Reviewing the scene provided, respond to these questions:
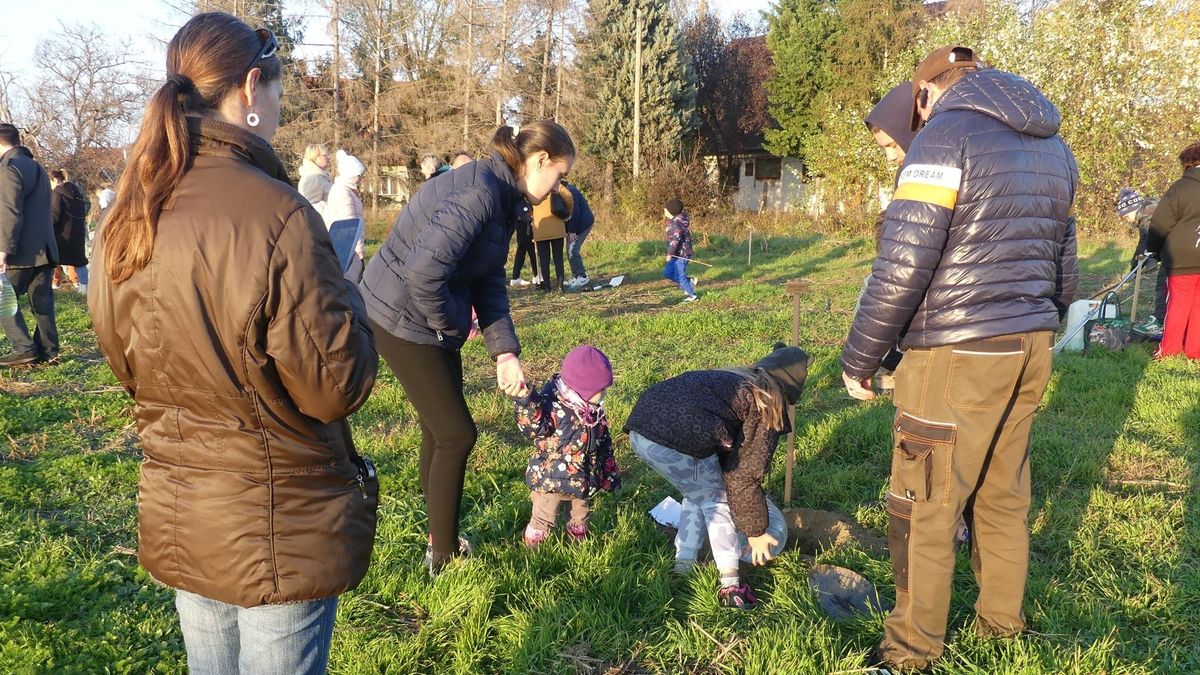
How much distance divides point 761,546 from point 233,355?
2506 millimetres

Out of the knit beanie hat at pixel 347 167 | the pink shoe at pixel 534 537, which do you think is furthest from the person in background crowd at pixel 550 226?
the pink shoe at pixel 534 537

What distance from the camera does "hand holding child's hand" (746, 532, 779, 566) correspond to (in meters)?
3.40

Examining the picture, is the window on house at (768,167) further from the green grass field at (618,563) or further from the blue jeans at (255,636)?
the blue jeans at (255,636)

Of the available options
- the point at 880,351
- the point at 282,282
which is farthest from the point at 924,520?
the point at 282,282

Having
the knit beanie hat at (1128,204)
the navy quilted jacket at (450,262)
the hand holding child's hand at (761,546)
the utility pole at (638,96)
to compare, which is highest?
the utility pole at (638,96)

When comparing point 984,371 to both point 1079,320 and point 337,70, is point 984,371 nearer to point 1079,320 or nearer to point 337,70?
point 1079,320

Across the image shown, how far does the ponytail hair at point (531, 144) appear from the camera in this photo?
10.5 ft

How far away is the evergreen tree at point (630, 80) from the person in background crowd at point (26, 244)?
65.4 feet

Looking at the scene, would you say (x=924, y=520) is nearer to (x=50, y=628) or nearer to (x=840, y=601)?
(x=840, y=601)

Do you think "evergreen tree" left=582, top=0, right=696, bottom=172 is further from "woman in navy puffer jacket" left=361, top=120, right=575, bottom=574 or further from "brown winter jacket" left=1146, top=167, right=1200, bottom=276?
"woman in navy puffer jacket" left=361, top=120, right=575, bottom=574

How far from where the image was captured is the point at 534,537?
12.2 feet

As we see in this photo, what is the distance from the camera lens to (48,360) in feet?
23.4

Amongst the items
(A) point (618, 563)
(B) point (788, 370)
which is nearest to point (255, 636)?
(A) point (618, 563)

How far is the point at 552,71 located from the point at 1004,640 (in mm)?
26700
